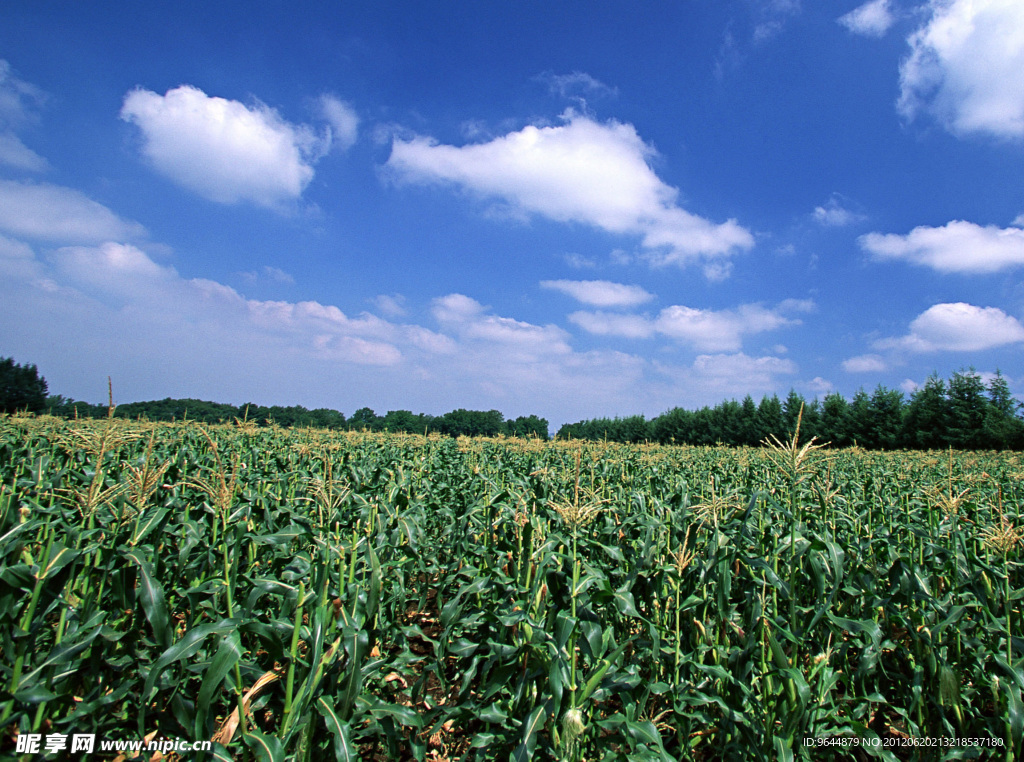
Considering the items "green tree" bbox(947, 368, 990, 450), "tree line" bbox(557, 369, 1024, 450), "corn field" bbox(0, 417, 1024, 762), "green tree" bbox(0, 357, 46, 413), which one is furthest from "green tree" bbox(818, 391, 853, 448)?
"green tree" bbox(0, 357, 46, 413)

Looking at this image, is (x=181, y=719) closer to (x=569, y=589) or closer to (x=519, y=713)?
(x=519, y=713)

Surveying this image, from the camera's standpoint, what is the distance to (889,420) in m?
52.9

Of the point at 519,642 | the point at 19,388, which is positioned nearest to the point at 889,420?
the point at 519,642

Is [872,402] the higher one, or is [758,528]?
[872,402]

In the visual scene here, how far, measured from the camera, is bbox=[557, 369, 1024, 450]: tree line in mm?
43875

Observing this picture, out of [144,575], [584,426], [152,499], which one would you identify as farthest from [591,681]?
[584,426]

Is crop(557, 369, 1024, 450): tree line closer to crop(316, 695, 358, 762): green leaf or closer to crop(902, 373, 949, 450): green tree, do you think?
crop(902, 373, 949, 450): green tree

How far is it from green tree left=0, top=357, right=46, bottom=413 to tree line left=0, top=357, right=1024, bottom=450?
4.9 inches

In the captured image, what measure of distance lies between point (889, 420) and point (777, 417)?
12.6 m

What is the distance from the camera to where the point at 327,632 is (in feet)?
9.93

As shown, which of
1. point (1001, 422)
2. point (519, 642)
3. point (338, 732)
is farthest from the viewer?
point (1001, 422)

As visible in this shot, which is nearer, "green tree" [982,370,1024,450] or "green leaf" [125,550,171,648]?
"green leaf" [125,550,171,648]

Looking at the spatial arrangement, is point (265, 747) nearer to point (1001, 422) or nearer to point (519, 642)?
point (519, 642)

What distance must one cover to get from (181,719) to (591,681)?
8.53 feet
